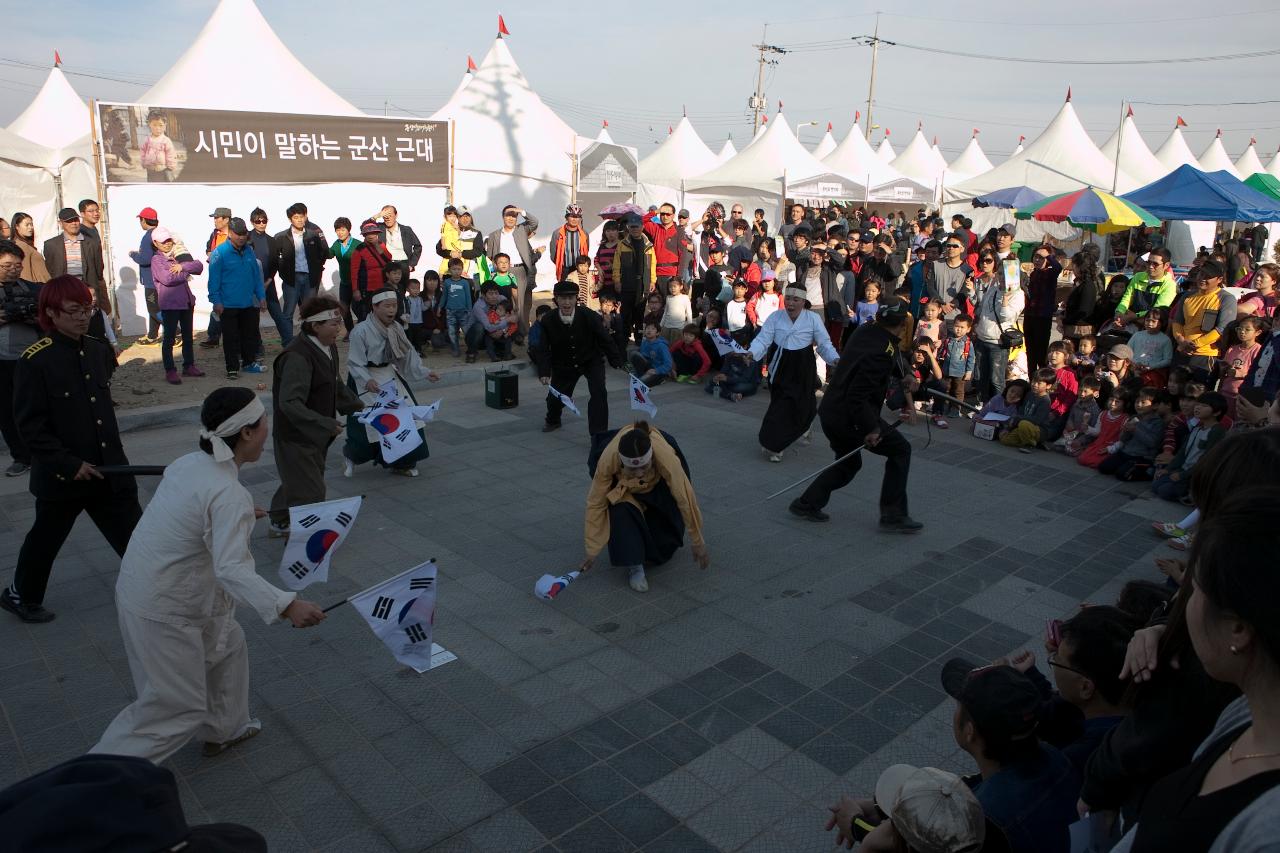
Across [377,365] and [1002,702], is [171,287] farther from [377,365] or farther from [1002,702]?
[1002,702]

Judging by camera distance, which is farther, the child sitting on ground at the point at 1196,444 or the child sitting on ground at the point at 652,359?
the child sitting on ground at the point at 652,359

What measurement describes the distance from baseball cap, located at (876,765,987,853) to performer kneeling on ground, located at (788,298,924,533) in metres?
4.79

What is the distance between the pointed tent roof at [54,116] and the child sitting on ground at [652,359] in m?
17.6

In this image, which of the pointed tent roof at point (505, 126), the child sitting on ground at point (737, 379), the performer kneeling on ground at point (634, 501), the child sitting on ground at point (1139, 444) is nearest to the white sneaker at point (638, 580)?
the performer kneeling on ground at point (634, 501)

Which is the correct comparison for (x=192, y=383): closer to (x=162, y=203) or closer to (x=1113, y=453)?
(x=162, y=203)

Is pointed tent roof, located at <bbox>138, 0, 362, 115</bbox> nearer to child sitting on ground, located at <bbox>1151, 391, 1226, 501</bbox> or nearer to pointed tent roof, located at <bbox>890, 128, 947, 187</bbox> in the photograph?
child sitting on ground, located at <bbox>1151, 391, 1226, 501</bbox>

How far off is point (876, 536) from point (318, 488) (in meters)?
4.22

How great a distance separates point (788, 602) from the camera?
5.62m

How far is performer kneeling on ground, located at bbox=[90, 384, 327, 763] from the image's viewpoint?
11.0 ft

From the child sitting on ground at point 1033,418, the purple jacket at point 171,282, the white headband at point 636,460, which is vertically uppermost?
the purple jacket at point 171,282

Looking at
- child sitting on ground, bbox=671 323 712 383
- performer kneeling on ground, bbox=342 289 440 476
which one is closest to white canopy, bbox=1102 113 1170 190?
child sitting on ground, bbox=671 323 712 383

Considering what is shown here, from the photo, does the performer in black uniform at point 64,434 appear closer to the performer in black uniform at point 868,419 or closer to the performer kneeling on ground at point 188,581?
the performer kneeling on ground at point 188,581

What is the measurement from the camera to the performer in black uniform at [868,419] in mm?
6754

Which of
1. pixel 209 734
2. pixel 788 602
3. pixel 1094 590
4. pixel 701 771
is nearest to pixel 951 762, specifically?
pixel 701 771
